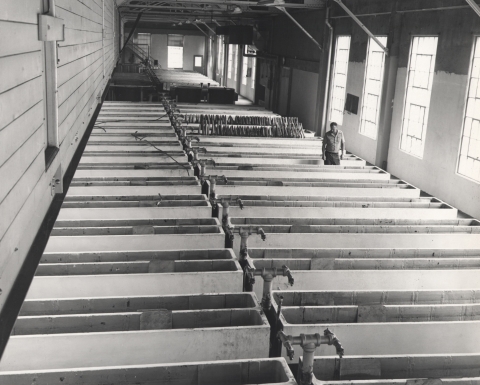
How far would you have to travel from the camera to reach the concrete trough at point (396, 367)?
3.28 metres

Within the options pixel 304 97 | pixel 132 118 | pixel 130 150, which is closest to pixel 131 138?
pixel 130 150

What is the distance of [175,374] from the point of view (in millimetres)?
3047

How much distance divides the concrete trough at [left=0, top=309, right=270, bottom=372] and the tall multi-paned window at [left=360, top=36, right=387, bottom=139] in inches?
394

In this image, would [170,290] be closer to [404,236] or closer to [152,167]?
[404,236]

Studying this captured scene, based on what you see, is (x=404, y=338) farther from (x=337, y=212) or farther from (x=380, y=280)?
→ (x=337, y=212)

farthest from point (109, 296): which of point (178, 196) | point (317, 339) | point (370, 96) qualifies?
point (370, 96)

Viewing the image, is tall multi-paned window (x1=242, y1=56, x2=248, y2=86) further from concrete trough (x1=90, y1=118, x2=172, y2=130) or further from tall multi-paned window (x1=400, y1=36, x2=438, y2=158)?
tall multi-paned window (x1=400, y1=36, x2=438, y2=158)

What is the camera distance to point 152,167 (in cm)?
773

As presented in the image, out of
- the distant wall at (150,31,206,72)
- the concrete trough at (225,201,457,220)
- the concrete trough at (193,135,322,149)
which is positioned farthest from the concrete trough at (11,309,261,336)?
the distant wall at (150,31,206,72)

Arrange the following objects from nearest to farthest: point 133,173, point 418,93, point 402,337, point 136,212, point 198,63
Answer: point 402,337, point 136,212, point 133,173, point 418,93, point 198,63

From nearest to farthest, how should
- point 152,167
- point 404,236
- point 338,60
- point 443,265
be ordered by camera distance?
point 443,265
point 404,236
point 152,167
point 338,60

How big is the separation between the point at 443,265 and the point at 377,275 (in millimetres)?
788

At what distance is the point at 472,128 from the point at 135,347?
768 cm

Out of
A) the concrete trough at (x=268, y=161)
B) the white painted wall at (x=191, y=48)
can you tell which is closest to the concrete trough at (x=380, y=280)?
the concrete trough at (x=268, y=161)
